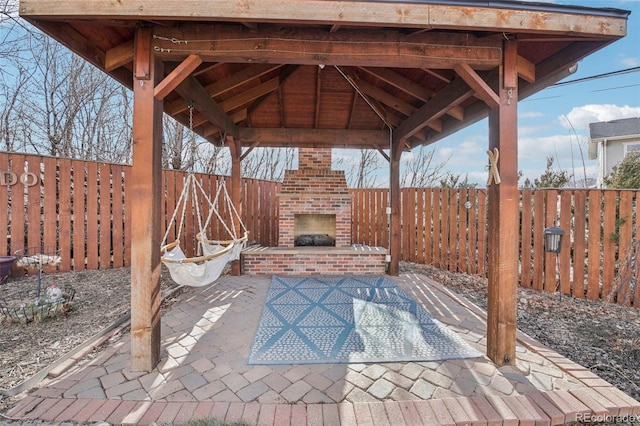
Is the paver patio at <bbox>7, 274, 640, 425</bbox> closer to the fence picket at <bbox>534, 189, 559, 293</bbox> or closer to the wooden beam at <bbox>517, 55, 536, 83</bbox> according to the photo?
the fence picket at <bbox>534, 189, 559, 293</bbox>

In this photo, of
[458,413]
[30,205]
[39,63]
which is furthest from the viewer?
[39,63]

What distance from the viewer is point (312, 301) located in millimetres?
3506

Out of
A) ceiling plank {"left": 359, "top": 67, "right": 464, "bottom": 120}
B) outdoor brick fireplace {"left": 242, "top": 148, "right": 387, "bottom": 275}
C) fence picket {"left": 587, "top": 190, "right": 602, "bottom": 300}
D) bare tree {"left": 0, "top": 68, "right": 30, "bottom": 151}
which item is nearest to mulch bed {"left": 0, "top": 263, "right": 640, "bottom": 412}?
fence picket {"left": 587, "top": 190, "right": 602, "bottom": 300}

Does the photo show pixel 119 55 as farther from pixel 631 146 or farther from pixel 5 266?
pixel 631 146

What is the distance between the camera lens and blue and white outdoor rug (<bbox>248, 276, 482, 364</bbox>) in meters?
2.27

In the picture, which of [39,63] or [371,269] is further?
[39,63]

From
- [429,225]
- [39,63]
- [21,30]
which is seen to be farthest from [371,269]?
[39,63]

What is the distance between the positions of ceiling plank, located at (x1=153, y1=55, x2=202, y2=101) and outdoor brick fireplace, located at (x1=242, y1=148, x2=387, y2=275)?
3.25 m

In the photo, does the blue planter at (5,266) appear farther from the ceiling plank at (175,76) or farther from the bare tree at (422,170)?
the bare tree at (422,170)

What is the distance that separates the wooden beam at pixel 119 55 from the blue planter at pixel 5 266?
3.66 m

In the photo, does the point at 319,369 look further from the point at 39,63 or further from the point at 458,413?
the point at 39,63

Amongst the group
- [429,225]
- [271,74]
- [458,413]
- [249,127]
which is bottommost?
[458,413]

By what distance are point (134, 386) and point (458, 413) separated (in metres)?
2.16

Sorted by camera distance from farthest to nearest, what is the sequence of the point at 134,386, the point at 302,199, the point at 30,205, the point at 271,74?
the point at 302,199
the point at 30,205
the point at 271,74
the point at 134,386
